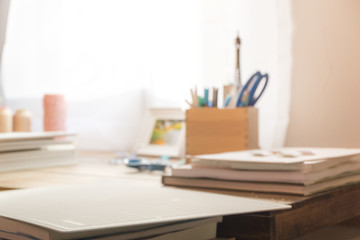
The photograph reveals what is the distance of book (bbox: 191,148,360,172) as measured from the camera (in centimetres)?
79

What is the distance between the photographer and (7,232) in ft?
1.98

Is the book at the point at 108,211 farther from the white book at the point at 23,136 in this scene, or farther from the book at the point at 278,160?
the white book at the point at 23,136

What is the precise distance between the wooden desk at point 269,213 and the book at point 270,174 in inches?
1.0

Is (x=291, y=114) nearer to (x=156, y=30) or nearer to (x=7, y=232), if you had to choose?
(x=156, y=30)

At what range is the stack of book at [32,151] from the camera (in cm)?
125

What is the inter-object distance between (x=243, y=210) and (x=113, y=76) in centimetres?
123

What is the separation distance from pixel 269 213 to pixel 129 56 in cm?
116

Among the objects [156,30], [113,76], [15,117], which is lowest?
[15,117]

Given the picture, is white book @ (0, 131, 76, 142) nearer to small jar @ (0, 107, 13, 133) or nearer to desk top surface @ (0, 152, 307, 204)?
desk top surface @ (0, 152, 307, 204)

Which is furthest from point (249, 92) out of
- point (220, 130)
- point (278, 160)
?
point (278, 160)

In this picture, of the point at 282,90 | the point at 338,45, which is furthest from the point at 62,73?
the point at 338,45

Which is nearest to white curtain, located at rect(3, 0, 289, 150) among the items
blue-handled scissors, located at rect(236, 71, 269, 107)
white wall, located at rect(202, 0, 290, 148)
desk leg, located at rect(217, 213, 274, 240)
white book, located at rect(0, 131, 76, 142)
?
white wall, located at rect(202, 0, 290, 148)

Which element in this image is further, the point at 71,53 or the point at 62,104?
the point at 71,53

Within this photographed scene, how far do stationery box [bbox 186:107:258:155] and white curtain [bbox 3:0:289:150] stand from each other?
8.6 inches
